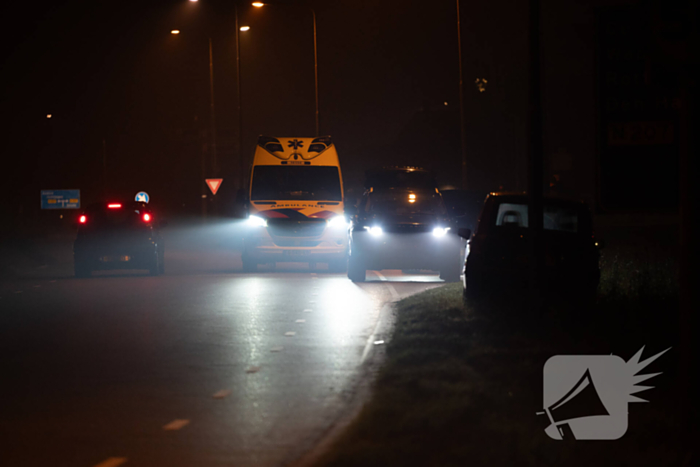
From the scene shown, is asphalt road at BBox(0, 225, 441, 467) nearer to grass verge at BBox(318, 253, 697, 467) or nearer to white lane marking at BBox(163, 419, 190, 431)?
white lane marking at BBox(163, 419, 190, 431)

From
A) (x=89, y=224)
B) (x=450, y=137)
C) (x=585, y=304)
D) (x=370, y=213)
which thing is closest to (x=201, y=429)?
(x=585, y=304)

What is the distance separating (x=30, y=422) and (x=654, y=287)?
31.0 feet

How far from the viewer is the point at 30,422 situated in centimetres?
720

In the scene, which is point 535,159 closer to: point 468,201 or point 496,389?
point 496,389

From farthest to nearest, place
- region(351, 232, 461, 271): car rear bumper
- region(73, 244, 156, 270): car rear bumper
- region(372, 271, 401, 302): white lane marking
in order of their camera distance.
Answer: region(73, 244, 156, 270): car rear bumper < region(351, 232, 461, 271): car rear bumper < region(372, 271, 401, 302): white lane marking

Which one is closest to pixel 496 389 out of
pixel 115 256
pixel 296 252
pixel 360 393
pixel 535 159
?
pixel 360 393

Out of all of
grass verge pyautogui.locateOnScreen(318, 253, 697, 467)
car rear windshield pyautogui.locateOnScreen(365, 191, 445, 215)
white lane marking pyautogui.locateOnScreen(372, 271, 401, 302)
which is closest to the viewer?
grass verge pyautogui.locateOnScreen(318, 253, 697, 467)

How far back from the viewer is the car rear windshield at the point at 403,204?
20.0m

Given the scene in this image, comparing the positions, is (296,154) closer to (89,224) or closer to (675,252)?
(89,224)

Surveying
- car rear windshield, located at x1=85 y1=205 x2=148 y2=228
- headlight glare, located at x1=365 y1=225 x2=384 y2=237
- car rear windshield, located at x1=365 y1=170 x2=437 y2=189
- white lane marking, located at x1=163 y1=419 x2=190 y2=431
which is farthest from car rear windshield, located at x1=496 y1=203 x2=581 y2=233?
car rear windshield, located at x1=85 y1=205 x2=148 y2=228

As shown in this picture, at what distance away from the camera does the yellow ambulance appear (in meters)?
23.1

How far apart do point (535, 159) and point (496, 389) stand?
4.50 m

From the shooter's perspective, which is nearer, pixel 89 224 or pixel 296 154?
pixel 89 224

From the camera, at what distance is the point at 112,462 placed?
19.6 feet
